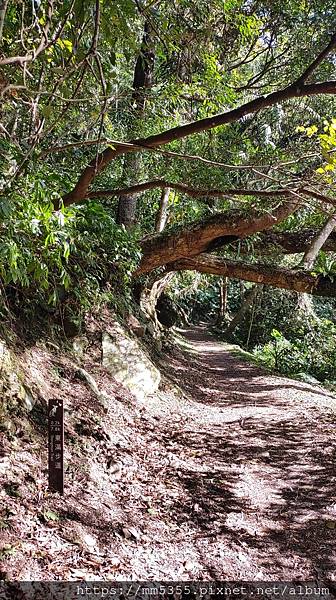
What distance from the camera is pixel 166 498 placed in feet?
13.6

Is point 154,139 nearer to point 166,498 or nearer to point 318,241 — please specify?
point 166,498

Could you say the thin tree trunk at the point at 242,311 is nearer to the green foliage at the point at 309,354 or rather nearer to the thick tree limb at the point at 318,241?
the green foliage at the point at 309,354

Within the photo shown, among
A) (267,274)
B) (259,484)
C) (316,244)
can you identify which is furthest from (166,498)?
(267,274)

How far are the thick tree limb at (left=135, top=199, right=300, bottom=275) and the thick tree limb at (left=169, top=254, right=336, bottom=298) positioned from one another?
675 millimetres

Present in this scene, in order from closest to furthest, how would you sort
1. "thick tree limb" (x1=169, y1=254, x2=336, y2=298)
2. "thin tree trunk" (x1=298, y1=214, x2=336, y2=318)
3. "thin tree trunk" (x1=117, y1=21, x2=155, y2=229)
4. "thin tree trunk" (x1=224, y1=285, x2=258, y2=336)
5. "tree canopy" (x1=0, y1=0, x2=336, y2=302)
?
"tree canopy" (x1=0, y1=0, x2=336, y2=302) < "thin tree trunk" (x1=117, y1=21, x2=155, y2=229) < "thin tree trunk" (x1=298, y1=214, x2=336, y2=318) < "thick tree limb" (x1=169, y1=254, x2=336, y2=298) < "thin tree trunk" (x1=224, y1=285, x2=258, y2=336)

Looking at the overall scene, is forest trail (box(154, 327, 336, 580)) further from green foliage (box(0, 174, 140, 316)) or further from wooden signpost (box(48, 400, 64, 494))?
green foliage (box(0, 174, 140, 316))

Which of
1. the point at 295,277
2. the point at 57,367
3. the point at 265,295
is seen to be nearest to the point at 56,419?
the point at 57,367

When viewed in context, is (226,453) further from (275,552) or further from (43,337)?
(43,337)

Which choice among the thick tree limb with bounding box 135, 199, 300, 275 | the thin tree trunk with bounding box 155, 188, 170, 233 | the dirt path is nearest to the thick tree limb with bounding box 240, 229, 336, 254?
the thick tree limb with bounding box 135, 199, 300, 275

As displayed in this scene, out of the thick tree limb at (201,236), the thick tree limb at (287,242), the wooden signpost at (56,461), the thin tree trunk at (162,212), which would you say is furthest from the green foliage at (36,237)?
the thin tree trunk at (162,212)

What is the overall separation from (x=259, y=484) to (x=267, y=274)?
5.03 meters

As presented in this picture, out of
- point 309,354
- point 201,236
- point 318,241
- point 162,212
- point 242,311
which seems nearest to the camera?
Result: point 318,241

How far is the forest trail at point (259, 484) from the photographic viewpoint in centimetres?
339

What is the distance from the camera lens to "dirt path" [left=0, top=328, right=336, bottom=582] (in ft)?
9.91
